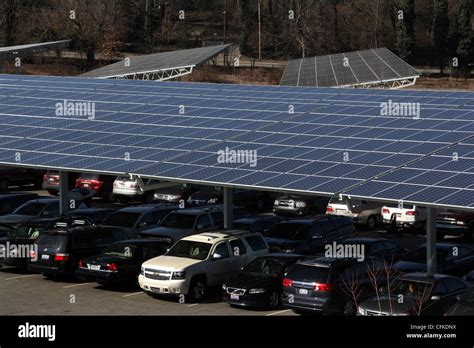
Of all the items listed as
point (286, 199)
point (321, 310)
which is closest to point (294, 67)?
point (286, 199)

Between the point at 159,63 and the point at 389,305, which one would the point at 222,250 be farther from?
the point at 159,63

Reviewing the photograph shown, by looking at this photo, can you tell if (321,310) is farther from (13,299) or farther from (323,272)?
(13,299)

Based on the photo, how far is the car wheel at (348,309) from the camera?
20.3 meters

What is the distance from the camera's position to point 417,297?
19.1 metres

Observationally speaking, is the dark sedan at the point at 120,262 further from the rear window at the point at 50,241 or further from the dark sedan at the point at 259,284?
the dark sedan at the point at 259,284

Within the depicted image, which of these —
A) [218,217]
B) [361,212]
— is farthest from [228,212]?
[361,212]

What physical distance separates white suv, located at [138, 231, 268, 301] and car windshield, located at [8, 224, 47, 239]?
5.16m

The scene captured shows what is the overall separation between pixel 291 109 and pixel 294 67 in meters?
29.7

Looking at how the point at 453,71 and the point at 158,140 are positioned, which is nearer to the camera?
the point at 158,140

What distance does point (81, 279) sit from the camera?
2452cm

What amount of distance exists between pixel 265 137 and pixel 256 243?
3793mm

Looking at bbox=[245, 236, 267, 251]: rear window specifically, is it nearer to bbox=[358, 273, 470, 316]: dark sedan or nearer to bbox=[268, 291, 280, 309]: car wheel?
bbox=[268, 291, 280, 309]: car wheel

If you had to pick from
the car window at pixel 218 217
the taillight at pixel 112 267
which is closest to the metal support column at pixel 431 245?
the taillight at pixel 112 267

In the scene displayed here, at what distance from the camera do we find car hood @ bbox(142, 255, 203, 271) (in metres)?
22.3
